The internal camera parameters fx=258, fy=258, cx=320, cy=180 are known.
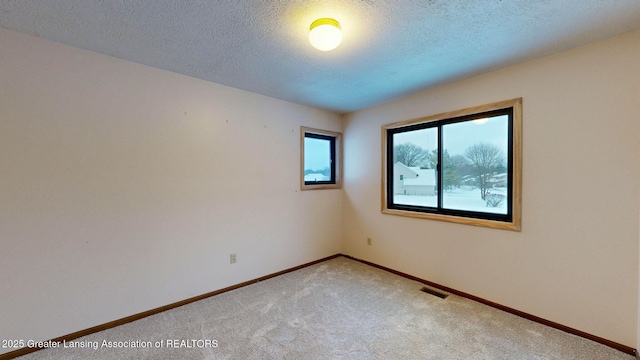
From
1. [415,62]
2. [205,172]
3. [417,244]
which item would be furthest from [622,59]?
[205,172]

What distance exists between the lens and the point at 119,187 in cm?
233

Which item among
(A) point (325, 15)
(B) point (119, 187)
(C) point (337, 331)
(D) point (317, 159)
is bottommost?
(C) point (337, 331)

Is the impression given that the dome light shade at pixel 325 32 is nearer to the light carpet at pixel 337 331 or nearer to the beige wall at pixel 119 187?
the beige wall at pixel 119 187

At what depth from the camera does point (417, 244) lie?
3.27 m

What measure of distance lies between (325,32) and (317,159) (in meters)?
2.43

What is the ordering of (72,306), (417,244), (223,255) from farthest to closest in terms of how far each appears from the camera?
1. (417,244)
2. (223,255)
3. (72,306)

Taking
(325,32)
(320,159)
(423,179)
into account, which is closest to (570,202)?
(423,179)

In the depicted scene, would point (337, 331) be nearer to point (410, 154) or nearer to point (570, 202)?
point (570, 202)

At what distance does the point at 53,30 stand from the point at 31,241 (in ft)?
5.21

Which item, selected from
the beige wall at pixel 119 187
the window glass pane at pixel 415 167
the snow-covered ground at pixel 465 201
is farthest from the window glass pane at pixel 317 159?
the snow-covered ground at pixel 465 201

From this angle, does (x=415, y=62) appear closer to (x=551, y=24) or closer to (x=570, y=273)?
(x=551, y=24)

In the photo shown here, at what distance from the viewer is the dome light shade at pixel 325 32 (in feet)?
5.63

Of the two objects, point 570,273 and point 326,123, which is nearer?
point 570,273

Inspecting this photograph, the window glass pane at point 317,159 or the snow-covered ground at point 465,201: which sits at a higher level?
the window glass pane at point 317,159
